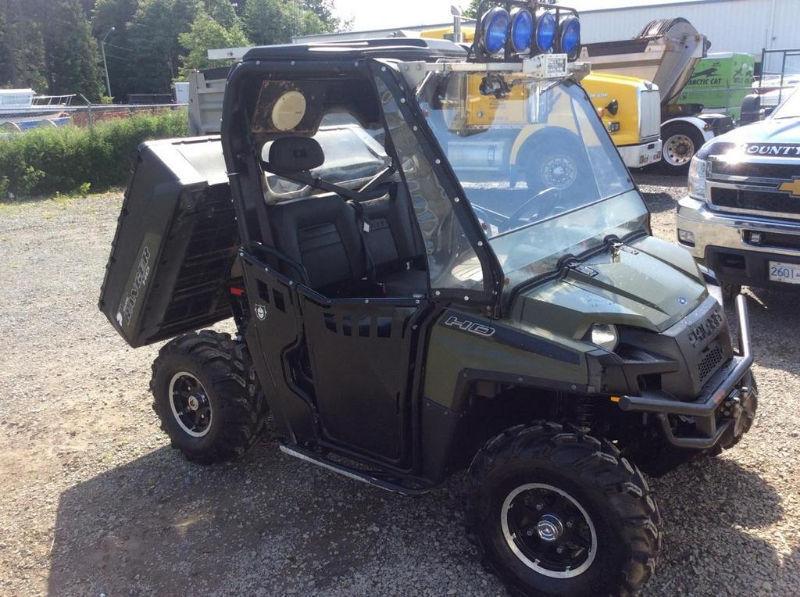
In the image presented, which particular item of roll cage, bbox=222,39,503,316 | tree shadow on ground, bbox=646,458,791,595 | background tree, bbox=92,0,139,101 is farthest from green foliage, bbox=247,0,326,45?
tree shadow on ground, bbox=646,458,791,595

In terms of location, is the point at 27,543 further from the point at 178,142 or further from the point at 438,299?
the point at 438,299

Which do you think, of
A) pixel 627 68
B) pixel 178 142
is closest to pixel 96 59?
pixel 627 68

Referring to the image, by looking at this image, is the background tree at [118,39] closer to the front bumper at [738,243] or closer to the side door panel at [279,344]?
the front bumper at [738,243]

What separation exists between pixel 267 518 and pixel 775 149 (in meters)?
4.58

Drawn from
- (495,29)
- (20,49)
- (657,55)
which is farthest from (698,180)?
(20,49)

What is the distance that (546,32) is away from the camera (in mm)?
3150

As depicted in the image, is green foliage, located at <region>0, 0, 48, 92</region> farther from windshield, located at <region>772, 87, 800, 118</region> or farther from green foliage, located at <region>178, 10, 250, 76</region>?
windshield, located at <region>772, 87, 800, 118</region>

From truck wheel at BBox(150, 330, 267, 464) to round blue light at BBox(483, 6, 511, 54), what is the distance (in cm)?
213

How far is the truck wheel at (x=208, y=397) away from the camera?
3908 mm

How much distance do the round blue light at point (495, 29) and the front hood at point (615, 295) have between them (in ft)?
3.19

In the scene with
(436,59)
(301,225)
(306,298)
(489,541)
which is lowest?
(489,541)

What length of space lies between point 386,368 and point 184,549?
139 centimetres

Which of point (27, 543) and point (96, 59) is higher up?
point (96, 59)

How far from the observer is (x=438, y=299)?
2.89 metres
